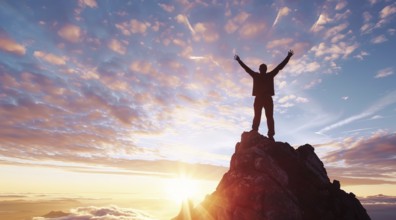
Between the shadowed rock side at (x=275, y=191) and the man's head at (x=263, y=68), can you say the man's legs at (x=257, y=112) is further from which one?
the man's head at (x=263, y=68)

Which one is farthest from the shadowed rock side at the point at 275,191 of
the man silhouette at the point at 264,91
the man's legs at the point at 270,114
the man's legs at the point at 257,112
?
the man silhouette at the point at 264,91

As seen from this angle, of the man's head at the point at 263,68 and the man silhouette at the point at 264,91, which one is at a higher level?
the man's head at the point at 263,68

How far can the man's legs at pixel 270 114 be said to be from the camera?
25.0 metres

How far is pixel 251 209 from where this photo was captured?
1925 centimetres

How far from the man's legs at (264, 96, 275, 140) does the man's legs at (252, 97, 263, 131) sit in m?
0.44

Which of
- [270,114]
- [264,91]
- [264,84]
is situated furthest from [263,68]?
[270,114]

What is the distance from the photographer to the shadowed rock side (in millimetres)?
19203

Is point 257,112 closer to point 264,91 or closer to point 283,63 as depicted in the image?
point 264,91

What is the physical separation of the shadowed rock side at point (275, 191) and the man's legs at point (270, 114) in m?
0.99

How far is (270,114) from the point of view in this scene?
25031 millimetres

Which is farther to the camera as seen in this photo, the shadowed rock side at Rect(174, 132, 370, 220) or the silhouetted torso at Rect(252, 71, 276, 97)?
the silhouetted torso at Rect(252, 71, 276, 97)

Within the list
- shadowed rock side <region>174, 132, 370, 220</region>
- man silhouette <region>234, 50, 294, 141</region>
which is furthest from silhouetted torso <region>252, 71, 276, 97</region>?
shadowed rock side <region>174, 132, 370, 220</region>

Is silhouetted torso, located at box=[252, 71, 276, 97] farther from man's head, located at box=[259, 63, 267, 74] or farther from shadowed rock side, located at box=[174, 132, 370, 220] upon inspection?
shadowed rock side, located at box=[174, 132, 370, 220]

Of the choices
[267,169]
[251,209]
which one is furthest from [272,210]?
[267,169]
